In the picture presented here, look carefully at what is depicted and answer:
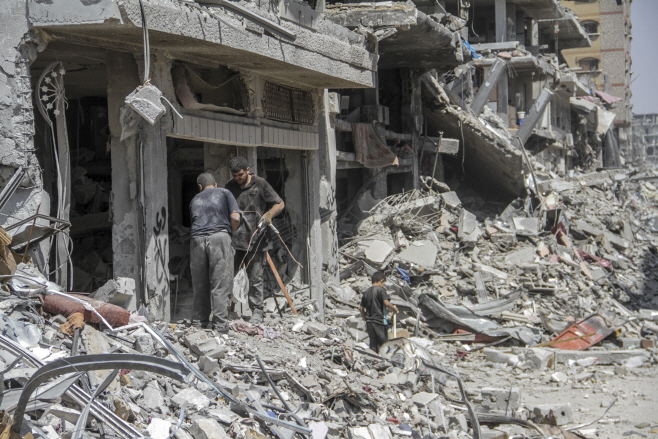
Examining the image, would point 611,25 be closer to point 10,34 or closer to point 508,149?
point 508,149

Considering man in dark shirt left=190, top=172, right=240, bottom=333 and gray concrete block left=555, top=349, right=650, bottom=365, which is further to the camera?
gray concrete block left=555, top=349, right=650, bottom=365

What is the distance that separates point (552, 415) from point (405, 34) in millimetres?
7772

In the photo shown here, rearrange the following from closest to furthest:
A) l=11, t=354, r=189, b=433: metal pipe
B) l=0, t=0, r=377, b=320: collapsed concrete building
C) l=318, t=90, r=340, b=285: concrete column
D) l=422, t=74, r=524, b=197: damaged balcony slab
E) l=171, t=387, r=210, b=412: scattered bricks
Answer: l=11, t=354, r=189, b=433: metal pipe → l=171, t=387, r=210, b=412: scattered bricks → l=0, t=0, r=377, b=320: collapsed concrete building → l=318, t=90, r=340, b=285: concrete column → l=422, t=74, r=524, b=197: damaged balcony slab

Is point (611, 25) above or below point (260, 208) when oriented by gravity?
above

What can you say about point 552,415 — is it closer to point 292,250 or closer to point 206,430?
point 206,430

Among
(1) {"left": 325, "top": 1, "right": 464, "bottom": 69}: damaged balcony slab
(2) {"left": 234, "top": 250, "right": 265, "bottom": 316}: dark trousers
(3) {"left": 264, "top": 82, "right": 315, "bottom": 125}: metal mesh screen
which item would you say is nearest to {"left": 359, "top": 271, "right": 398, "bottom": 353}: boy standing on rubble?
(2) {"left": 234, "top": 250, "right": 265, "bottom": 316}: dark trousers

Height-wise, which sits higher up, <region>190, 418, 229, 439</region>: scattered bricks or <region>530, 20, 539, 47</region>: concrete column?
<region>530, 20, 539, 47</region>: concrete column

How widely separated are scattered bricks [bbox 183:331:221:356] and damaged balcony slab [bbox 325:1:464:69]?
6806mm

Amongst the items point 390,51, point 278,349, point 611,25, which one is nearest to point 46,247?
point 278,349

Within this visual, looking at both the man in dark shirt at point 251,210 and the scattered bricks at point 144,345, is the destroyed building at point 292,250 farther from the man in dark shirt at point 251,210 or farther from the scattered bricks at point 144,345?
the man in dark shirt at point 251,210

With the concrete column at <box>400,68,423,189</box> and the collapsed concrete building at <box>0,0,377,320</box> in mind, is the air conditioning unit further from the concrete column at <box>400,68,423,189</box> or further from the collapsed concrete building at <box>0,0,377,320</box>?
the collapsed concrete building at <box>0,0,377,320</box>

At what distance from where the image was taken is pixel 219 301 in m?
6.70

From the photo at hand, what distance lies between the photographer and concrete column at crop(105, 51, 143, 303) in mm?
6746

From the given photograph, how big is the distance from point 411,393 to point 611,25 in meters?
45.9
